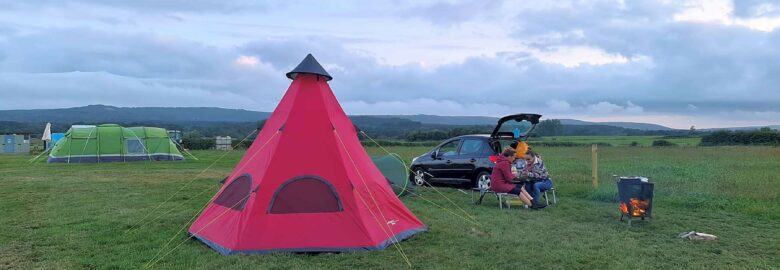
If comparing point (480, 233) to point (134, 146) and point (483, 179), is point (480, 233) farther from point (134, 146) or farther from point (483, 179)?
point (134, 146)

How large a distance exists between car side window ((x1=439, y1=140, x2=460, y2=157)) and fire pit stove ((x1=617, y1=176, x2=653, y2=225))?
5.76m

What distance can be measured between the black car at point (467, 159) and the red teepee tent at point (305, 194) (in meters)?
5.12

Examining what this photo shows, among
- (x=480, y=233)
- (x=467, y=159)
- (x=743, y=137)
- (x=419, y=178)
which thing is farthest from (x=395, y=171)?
(x=743, y=137)

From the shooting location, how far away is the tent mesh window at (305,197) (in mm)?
7160

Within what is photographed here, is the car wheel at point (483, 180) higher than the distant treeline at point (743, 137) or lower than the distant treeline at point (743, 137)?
lower

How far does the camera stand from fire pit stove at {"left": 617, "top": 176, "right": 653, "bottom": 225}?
855cm

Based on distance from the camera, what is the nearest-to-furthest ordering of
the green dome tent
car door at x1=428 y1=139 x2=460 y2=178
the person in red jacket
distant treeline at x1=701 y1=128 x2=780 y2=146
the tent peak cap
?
the tent peak cap
the person in red jacket
car door at x1=428 y1=139 x2=460 y2=178
the green dome tent
distant treeline at x1=701 y1=128 x2=780 y2=146

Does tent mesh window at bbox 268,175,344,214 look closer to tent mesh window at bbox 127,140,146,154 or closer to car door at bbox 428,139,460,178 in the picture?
car door at bbox 428,139,460,178

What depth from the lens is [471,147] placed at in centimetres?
1377

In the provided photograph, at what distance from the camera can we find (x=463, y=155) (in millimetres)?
13852

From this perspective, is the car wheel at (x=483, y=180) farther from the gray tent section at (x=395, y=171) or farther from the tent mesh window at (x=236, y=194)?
the tent mesh window at (x=236, y=194)

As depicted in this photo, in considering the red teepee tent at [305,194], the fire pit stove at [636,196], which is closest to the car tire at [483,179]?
the fire pit stove at [636,196]

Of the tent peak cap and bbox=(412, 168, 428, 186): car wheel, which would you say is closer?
the tent peak cap

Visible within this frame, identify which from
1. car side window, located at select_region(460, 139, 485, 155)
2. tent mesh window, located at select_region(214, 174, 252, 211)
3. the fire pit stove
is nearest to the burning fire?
the fire pit stove
